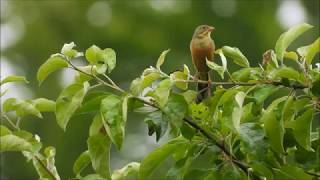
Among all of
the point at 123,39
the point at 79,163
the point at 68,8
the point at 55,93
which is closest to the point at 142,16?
the point at 123,39

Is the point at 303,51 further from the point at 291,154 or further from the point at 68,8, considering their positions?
the point at 68,8

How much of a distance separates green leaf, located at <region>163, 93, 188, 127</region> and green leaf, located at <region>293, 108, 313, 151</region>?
0.30 metres

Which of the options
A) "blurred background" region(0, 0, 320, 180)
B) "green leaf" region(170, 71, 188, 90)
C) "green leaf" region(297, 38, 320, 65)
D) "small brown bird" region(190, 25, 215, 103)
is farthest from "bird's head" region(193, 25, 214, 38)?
"blurred background" region(0, 0, 320, 180)

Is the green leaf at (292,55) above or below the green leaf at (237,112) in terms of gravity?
above

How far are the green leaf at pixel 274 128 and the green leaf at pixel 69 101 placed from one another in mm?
479

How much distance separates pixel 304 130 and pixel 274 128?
0.08 metres

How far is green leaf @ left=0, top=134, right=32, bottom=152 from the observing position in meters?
2.66

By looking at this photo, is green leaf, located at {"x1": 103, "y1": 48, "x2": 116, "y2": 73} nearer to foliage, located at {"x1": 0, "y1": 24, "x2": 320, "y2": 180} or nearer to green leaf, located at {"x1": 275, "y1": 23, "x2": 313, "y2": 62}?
foliage, located at {"x1": 0, "y1": 24, "x2": 320, "y2": 180}

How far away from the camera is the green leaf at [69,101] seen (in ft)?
7.84

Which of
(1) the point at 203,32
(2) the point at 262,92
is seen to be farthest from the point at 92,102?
(1) the point at 203,32

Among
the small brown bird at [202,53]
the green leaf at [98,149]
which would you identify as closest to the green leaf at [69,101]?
the green leaf at [98,149]

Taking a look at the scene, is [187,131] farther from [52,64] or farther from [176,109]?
[52,64]

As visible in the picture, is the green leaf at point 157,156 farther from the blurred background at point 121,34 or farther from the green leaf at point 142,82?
the blurred background at point 121,34

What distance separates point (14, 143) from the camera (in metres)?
2.67
